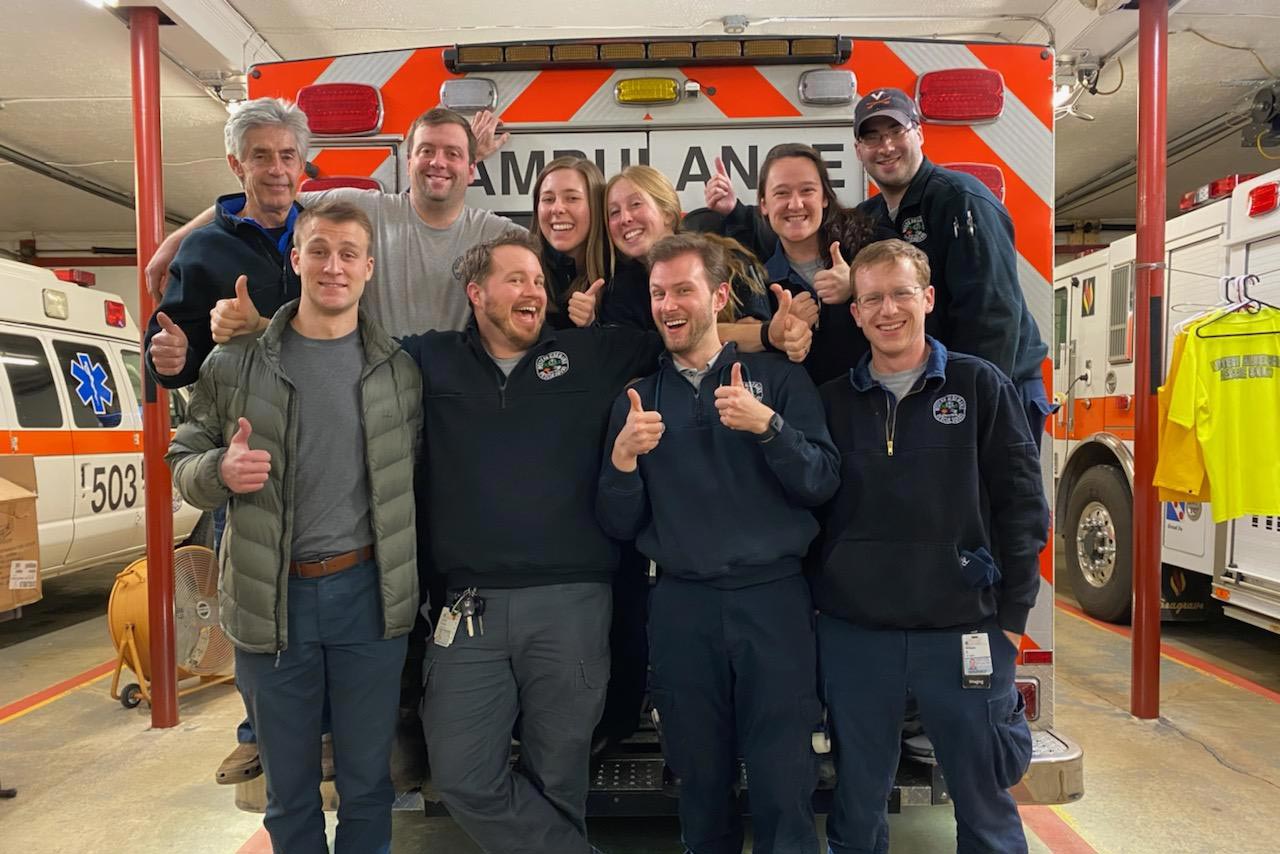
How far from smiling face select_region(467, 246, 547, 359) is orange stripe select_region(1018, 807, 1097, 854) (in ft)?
9.54

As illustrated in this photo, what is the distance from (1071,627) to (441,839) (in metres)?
5.48

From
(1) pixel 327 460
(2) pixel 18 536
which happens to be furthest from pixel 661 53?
(2) pixel 18 536

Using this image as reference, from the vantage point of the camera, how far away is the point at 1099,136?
10102 mm

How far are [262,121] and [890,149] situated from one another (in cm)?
190

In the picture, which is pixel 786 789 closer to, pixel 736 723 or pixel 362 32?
pixel 736 723

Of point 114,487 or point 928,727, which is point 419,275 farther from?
point 114,487

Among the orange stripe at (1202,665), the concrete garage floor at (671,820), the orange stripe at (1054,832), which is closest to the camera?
the orange stripe at (1054,832)

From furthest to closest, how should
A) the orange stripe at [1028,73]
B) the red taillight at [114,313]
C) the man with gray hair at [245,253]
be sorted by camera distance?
the red taillight at [114,313], the orange stripe at [1028,73], the man with gray hair at [245,253]

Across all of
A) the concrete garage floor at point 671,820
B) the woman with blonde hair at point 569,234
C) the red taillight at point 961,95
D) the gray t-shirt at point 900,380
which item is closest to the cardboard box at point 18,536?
the concrete garage floor at point 671,820

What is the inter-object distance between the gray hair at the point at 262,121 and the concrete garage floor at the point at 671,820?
270cm

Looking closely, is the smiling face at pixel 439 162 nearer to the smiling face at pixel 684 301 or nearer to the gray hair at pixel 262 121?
the gray hair at pixel 262 121

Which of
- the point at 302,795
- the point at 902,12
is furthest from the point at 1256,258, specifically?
the point at 302,795

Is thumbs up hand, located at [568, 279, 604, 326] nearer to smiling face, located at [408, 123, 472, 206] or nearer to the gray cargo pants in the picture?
smiling face, located at [408, 123, 472, 206]

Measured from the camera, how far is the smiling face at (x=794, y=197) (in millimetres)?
2627
